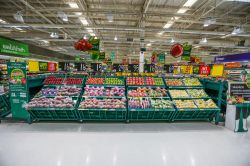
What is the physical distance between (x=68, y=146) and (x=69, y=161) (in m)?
0.72

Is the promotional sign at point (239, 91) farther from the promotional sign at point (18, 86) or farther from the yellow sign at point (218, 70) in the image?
the promotional sign at point (18, 86)

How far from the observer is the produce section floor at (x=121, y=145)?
367cm

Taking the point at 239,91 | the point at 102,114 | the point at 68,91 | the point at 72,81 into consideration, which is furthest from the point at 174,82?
the point at 68,91

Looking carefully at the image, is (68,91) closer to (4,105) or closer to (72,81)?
(72,81)

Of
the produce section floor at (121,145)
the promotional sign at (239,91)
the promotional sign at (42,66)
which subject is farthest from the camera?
the promotional sign at (42,66)

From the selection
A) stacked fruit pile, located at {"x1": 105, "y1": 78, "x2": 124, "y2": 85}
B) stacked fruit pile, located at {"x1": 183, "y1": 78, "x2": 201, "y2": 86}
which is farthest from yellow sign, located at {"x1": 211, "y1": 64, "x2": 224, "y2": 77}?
stacked fruit pile, located at {"x1": 105, "y1": 78, "x2": 124, "y2": 85}

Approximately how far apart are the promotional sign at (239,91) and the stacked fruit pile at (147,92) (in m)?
2.12

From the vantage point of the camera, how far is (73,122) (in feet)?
20.0

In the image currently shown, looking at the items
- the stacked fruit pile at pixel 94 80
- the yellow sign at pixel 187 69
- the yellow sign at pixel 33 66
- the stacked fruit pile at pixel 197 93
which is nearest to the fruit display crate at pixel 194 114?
→ the stacked fruit pile at pixel 197 93

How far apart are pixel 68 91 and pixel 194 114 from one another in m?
4.52

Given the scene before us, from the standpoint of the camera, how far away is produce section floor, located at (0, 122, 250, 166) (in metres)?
3.67

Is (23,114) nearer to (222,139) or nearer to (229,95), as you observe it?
(222,139)

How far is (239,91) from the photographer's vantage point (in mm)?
5719

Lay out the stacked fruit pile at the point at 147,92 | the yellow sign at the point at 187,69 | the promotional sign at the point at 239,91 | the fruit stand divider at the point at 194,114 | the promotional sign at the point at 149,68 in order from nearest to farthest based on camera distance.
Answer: the promotional sign at the point at 239,91
the fruit stand divider at the point at 194,114
the stacked fruit pile at the point at 147,92
the promotional sign at the point at 149,68
the yellow sign at the point at 187,69
